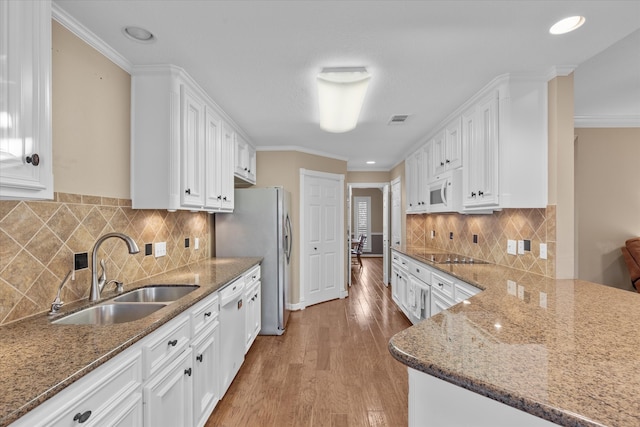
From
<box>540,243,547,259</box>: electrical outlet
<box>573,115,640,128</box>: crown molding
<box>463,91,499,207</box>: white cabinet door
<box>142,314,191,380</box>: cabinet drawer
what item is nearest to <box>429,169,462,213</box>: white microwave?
<box>463,91,499,207</box>: white cabinet door

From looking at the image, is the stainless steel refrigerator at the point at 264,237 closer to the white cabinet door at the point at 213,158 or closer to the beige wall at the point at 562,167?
the white cabinet door at the point at 213,158

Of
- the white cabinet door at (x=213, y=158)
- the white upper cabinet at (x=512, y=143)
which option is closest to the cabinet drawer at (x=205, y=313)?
the white cabinet door at (x=213, y=158)

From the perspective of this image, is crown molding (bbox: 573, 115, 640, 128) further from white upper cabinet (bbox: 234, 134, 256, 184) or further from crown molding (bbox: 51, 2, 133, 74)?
crown molding (bbox: 51, 2, 133, 74)

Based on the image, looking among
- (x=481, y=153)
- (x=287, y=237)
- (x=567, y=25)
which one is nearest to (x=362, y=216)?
(x=287, y=237)

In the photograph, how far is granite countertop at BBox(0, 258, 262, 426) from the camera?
0.78 meters

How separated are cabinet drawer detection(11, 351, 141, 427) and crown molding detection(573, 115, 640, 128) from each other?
4.40 meters

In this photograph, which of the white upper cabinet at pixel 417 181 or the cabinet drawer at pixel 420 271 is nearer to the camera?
the cabinet drawer at pixel 420 271

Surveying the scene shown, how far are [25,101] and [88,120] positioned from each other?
0.81m

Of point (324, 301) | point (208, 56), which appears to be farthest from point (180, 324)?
point (324, 301)

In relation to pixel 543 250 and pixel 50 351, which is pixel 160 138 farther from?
pixel 543 250

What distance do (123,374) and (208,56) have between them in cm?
186

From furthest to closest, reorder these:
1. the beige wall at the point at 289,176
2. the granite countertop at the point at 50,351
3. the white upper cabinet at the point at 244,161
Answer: the beige wall at the point at 289,176 → the white upper cabinet at the point at 244,161 → the granite countertop at the point at 50,351

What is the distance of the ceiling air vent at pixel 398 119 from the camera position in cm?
318

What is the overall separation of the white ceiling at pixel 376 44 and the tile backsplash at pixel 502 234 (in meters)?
1.11
